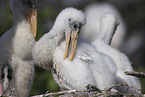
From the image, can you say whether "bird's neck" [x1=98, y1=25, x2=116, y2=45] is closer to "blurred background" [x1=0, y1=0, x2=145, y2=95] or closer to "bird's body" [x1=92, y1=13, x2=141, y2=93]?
"bird's body" [x1=92, y1=13, x2=141, y2=93]

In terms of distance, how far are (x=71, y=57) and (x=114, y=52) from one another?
2.73 feet

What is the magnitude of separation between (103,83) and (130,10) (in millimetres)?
10241

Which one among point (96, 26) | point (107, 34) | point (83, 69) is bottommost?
point (83, 69)

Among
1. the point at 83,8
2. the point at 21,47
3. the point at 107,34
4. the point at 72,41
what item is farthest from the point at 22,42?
the point at 83,8

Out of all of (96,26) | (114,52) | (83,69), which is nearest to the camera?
(83,69)

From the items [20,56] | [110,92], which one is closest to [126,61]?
[110,92]

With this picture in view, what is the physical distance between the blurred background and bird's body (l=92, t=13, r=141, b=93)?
185 centimetres

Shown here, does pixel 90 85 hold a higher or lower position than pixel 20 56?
Result: lower

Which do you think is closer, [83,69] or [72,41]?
[83,69]

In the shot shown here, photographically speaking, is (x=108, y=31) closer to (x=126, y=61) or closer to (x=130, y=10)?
(x=126, y=61)

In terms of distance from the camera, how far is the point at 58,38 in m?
3.66

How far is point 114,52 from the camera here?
4.22m

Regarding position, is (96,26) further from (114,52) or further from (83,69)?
(83,69)

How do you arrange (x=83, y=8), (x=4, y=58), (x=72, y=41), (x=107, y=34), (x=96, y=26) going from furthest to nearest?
(x=83, y=8), (x=96, y=26), (x=107, y=34), (x=4, y=58), (x=72, y=41)
